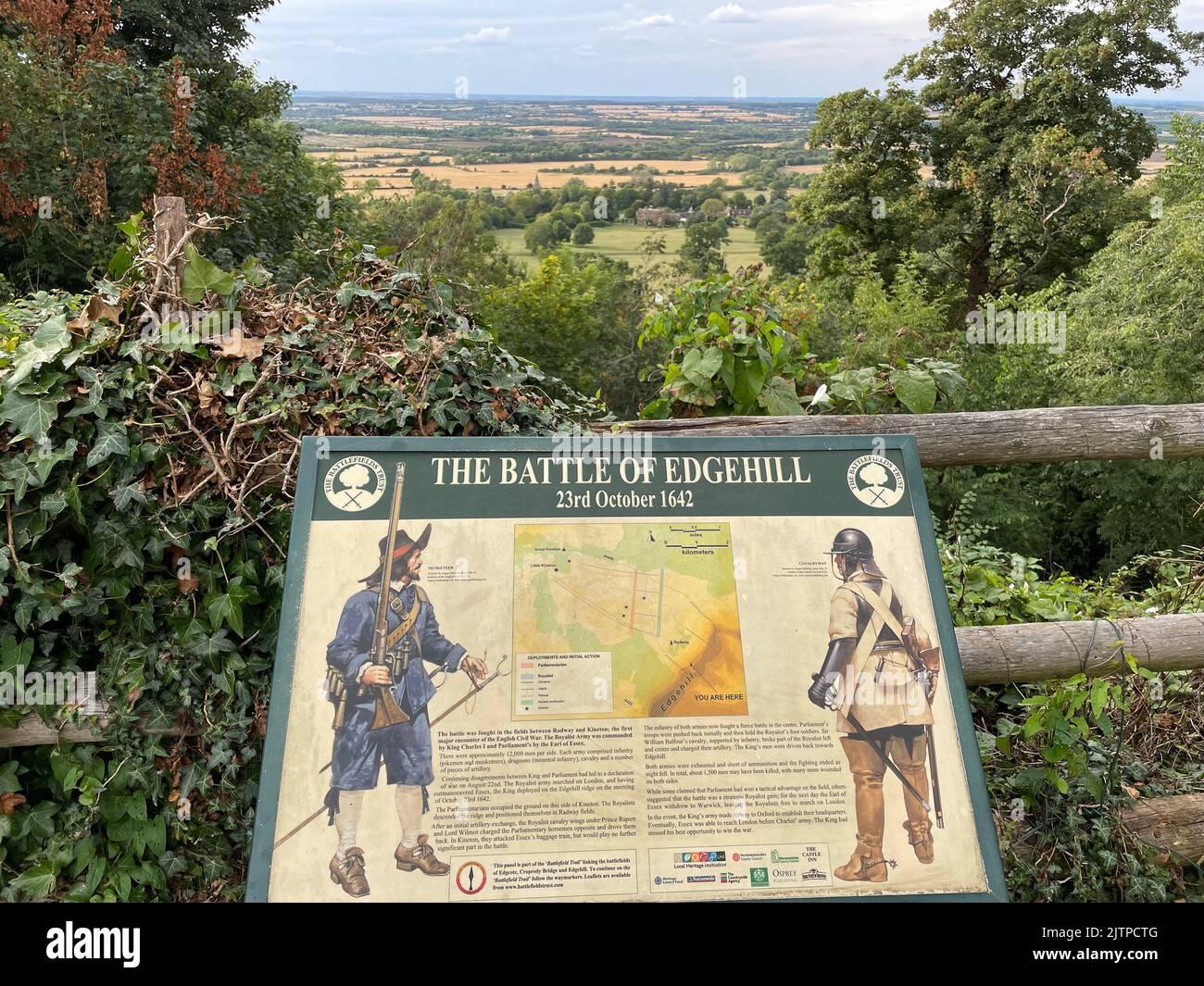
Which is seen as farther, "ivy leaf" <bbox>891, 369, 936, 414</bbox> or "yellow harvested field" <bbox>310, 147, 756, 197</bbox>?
"yellow harvested field" <bbox>310, 147, 756, 197</bbox>

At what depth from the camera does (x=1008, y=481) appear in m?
16.4

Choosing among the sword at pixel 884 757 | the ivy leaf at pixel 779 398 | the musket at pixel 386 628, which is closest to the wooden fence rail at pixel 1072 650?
the sword at pixel 884 757

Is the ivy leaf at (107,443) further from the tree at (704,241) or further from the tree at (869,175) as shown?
the tree at (704,241)

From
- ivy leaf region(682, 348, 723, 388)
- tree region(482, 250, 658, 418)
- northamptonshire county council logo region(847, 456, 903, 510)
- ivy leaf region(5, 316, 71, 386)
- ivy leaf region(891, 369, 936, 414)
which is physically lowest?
northamptonshire county council logo region(847, 456, 903, 510)

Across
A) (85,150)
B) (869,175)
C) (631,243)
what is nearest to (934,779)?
(85,150)

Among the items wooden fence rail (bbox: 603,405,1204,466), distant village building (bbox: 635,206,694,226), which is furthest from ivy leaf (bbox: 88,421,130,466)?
distant village building (bbox: 635,206,694,226)

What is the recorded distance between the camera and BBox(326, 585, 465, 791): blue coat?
1.97m

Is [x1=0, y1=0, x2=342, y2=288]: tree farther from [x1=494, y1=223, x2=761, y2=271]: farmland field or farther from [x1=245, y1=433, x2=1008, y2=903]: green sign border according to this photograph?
[x1=494, y1=223, x2=761, y2=271]: farmland field

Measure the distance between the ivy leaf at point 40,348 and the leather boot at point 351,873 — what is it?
1791 mm

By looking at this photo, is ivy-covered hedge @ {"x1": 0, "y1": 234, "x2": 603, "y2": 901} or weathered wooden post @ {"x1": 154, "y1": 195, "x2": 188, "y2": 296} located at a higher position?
weathered wooden post @ {"x1": 154, "y1": 195, "x2": 188, "y2": 296}

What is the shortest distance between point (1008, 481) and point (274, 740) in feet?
54.8

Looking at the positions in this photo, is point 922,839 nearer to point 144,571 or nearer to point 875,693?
point 875,693
